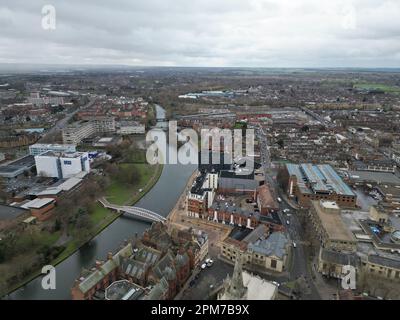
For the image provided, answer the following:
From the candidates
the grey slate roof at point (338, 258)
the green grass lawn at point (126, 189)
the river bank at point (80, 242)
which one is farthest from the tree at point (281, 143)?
the grey slate roof at point (338, 258)

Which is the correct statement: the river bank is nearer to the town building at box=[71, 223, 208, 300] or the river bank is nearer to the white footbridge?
the white footbridge

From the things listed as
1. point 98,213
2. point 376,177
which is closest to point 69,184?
point 98,213

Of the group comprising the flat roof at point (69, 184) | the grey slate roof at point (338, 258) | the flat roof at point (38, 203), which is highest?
the flat roof at point (69, 184)

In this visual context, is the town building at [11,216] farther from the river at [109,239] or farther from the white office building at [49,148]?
the white office building at [49,148]

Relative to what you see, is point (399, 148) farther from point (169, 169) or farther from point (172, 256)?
point (172, 256)

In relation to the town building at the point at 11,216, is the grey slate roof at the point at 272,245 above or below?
above

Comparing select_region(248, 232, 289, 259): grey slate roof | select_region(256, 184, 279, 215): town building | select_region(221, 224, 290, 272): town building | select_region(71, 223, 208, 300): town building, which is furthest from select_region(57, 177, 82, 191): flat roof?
select_region(248, 232, 289, 259): grey slate roof
